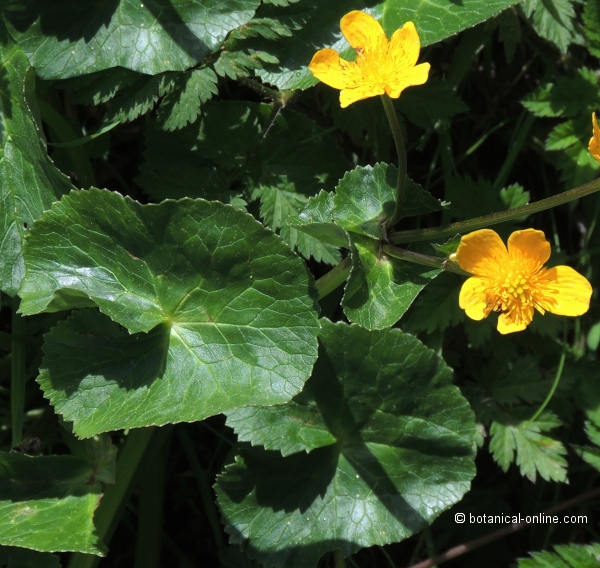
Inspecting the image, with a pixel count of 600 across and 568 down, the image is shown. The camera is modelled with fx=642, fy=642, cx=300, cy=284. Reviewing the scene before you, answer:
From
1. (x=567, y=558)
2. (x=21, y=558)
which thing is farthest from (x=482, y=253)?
(x=21, y=558)

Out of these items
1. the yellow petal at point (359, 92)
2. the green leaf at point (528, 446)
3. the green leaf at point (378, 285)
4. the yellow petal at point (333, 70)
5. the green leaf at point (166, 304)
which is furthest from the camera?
the green leaf at point (528, 446)

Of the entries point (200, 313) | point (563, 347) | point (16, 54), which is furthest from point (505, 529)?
point (16, 54)

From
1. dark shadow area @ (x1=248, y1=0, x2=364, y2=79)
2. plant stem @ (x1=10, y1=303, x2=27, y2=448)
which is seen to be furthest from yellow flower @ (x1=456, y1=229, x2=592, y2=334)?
plant stem @ (x1=10, y1=303, x2=27, y2=448)

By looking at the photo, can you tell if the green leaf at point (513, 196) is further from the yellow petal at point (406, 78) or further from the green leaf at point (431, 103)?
the yellow petal at point (406, 78)

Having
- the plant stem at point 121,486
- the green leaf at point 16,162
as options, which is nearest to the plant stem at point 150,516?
the plant stem at point 121,486

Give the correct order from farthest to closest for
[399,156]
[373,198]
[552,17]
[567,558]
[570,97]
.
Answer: [570,97] → [552,17] → [567,558] → [373,198] → [399,156]

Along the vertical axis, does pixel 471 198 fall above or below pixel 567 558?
above

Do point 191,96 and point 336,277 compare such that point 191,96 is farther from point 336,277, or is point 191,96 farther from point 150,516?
point 150,516
